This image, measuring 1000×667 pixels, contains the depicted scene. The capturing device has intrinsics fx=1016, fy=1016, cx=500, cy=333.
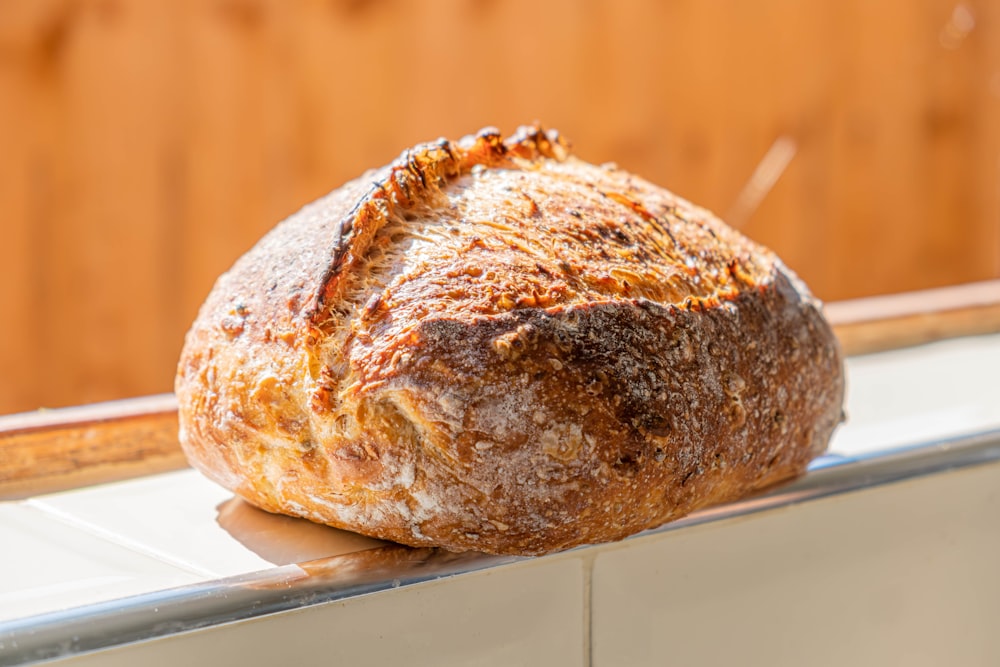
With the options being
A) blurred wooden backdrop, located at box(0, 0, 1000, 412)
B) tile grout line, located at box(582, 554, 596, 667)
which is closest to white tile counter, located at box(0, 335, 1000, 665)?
tile grout line, located at box(582, 554, 596, 667)

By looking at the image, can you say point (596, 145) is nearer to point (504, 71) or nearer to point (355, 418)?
point (504, 71)

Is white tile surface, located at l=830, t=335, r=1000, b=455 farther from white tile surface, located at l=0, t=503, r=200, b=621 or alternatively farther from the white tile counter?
white tile surface, located at l=0, t=503, r=200, b=621

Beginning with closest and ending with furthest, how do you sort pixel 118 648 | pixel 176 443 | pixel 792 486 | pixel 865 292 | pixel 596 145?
pixel 118 648
pixel 792 486
pixel 176 443
pixel 596 145
pixel 865 292

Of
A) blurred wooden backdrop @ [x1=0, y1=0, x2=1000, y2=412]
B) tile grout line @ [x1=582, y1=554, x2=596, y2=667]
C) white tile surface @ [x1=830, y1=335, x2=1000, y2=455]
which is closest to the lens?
tile grout line @ [x1=582, y1=554, x2=596, y2=667]

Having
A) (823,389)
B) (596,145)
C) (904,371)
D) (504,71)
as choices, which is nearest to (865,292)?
(596,145)

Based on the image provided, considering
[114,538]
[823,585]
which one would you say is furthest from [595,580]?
[114,538]

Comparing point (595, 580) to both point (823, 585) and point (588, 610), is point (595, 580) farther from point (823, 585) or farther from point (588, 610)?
point (823, 585)

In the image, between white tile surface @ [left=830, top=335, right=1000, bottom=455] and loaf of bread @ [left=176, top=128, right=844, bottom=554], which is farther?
white tile surface @ [left=830, top=335, right=1000, bottom=455]
